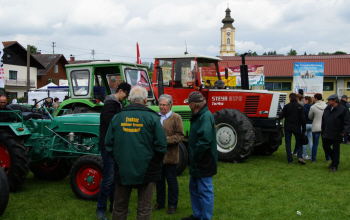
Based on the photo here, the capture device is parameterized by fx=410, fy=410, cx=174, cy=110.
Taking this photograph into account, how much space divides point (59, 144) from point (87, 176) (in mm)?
1084

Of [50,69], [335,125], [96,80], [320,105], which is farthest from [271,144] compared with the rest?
[50,69]

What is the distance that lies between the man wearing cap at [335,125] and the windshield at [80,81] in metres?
5.24

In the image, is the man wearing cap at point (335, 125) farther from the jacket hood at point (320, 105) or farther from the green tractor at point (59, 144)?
the green tractor at point (59, 144)

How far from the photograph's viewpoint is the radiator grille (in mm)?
10219

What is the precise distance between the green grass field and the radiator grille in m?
1.69

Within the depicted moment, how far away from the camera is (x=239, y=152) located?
948 centimetres

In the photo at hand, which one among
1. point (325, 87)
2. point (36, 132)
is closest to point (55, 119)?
point (36, 132)

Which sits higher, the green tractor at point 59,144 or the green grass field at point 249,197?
the green tractor at point 59,144

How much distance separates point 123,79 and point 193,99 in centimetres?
375

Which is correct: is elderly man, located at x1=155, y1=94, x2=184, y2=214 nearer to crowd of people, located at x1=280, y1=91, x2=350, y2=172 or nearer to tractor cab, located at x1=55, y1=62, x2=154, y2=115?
tractor cab, located at x1=55, y1=62, x2=154, y2=115

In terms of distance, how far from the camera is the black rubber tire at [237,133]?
9406 millimetres

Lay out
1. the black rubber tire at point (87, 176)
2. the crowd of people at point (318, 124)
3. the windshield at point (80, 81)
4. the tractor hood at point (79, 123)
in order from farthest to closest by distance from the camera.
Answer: the crowd of people at point (318, 124) < the windshield at point (80, 81) < the tractor hood at point (79, 123) < the black rubber tire at point (87, 176)

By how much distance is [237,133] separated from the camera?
31.1 ft

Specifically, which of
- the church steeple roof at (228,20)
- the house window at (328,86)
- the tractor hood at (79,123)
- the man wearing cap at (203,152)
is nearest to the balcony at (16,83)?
the house window at (328,86)
